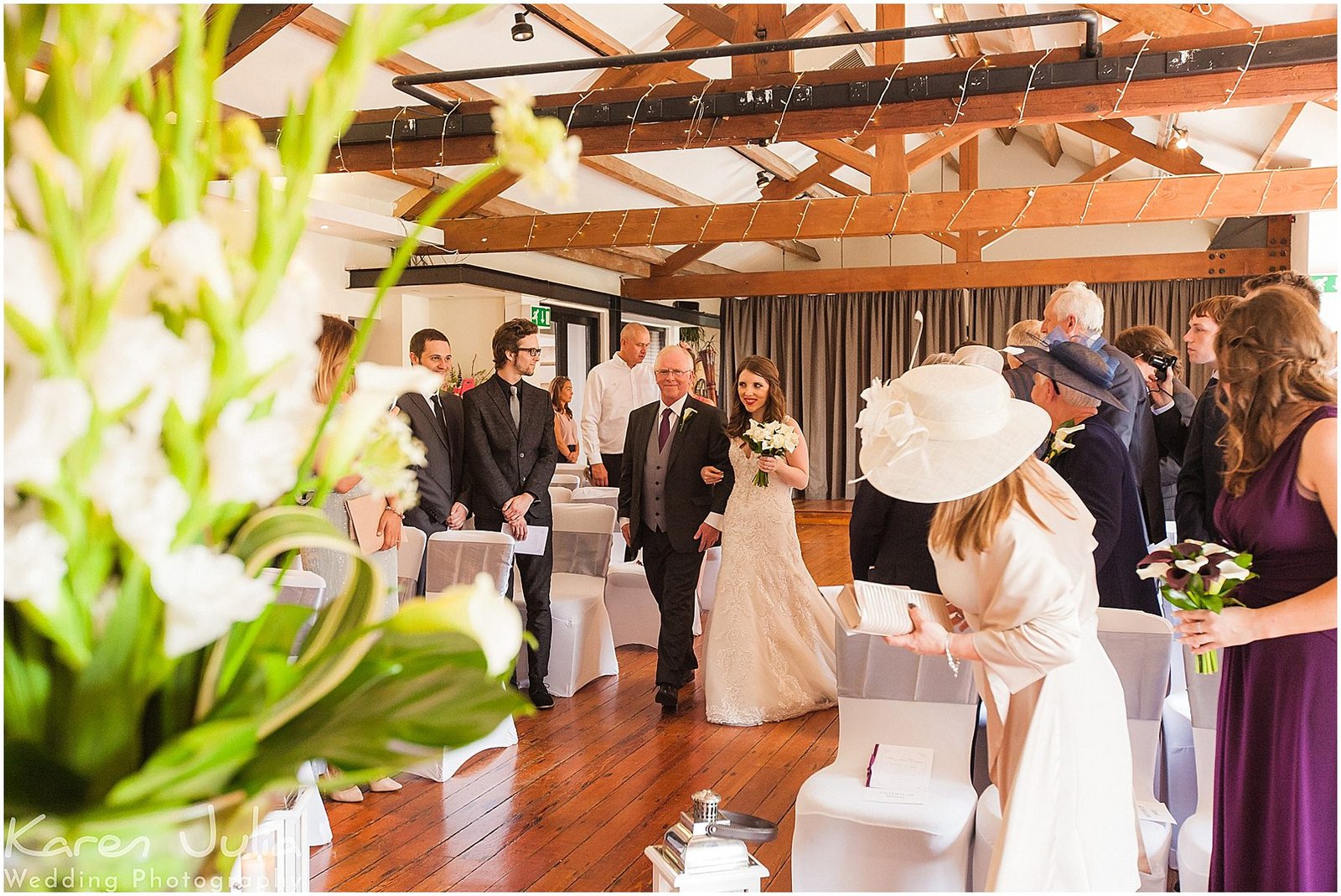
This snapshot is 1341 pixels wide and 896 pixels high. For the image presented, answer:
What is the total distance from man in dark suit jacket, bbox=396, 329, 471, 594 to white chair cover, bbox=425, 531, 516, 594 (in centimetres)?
63

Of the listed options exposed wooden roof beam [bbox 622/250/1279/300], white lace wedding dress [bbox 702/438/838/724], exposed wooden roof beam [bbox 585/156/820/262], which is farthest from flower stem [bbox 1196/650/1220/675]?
exposed wooden roof beam [bbox 622/250/1279/300]

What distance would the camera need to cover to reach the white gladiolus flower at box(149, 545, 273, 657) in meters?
0.59

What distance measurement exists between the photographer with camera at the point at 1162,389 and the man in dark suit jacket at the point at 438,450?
3114 mm

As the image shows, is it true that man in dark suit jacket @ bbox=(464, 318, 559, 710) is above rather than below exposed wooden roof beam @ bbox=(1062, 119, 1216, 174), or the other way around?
below

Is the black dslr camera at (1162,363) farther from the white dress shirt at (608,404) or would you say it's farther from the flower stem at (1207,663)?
the white dress shirt at (608,404)

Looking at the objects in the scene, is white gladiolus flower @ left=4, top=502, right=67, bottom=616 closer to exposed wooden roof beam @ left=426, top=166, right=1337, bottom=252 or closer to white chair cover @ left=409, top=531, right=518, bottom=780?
white chair cover @ left=409, top=531, right=518, bottom=780

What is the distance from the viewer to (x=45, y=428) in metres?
0.56

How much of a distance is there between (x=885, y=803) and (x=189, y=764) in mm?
2377

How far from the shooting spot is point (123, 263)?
1.89ft

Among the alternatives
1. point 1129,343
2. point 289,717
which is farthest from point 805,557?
point 289,717

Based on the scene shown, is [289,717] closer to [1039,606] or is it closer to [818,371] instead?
[1039,606]

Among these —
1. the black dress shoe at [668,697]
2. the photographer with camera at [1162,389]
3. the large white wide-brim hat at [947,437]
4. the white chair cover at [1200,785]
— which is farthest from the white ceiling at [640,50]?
the white chair cover at [1200,785]

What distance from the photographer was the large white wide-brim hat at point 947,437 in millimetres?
2047

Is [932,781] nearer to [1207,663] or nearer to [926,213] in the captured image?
[1207,663]
